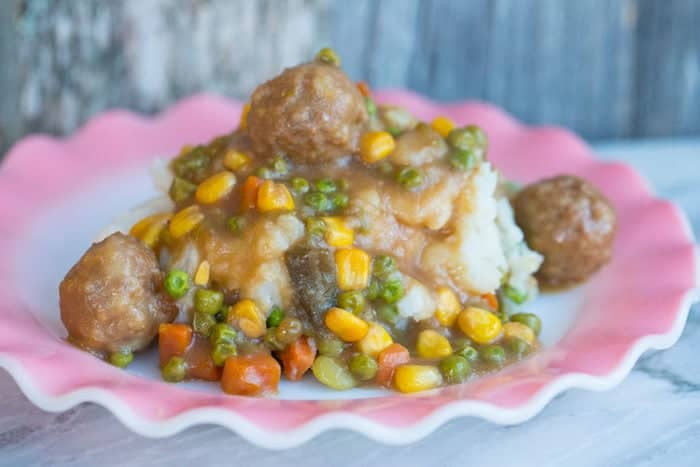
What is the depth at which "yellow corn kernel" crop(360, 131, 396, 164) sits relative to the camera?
4758 mm

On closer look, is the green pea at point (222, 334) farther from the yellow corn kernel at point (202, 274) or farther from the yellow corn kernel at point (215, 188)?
the yellow corn kernel at point (215, 188)

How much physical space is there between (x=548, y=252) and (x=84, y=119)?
394 cm

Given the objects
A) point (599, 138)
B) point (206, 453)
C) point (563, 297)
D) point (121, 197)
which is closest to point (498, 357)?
point (563, 297)

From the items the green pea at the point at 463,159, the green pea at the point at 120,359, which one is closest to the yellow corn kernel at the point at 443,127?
the green pea at the point at 463,159

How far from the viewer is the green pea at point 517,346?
451 cm

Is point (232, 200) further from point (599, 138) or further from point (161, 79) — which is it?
point (599, 138)

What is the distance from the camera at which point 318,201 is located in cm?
457

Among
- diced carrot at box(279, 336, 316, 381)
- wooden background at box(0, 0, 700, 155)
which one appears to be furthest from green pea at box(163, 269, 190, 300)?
wooden background at box(0, 0, 700, 155)

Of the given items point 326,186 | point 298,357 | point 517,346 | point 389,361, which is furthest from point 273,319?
point 517,346

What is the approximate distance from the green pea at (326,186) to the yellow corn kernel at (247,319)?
674 millimetres

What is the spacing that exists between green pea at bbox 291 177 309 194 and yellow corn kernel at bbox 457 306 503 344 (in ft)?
3.28

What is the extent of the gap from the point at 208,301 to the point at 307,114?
102cm

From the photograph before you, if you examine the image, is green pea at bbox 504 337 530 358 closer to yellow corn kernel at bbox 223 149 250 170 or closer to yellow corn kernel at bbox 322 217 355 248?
yellow corn kernel at bbox 322 217 355 248

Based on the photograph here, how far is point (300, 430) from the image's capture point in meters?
3.60
